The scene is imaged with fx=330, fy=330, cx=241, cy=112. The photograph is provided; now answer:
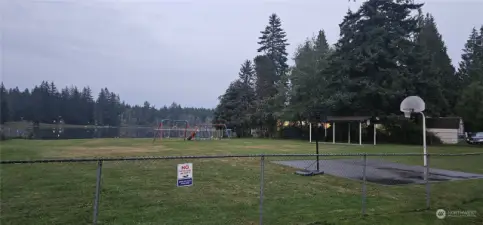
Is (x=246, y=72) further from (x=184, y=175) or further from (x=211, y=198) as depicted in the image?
(x=184, y=175)

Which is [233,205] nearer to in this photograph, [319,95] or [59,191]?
[59,191]

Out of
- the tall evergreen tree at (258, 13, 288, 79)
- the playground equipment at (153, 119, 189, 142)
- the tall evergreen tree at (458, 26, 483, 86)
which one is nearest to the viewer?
the playground equipment at (153, 119, 189, 142)

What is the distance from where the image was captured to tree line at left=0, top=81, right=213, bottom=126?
59431mm

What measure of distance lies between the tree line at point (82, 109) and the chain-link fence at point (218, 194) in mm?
37505

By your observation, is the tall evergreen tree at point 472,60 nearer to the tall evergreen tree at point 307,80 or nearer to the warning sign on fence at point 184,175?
the tall evergreen tree at point 307,80

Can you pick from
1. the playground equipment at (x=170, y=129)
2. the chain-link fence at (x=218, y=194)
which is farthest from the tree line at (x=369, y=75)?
the chain-link fence at (x=218, y=194)

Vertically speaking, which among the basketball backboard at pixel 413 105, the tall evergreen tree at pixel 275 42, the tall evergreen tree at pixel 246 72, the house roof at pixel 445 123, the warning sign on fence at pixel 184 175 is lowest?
the warning sign on fence at pixel 184 175

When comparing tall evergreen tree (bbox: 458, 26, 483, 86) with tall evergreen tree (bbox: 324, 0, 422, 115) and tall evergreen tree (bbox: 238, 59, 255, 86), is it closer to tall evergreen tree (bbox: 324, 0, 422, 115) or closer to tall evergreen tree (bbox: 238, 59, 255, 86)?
tall evergreen tree (bbox: 324, 0, 422, 115)

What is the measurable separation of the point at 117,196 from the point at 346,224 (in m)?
4.39

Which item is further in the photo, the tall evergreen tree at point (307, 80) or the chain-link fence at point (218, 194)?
the tall evergreen tree at point (307, 80)

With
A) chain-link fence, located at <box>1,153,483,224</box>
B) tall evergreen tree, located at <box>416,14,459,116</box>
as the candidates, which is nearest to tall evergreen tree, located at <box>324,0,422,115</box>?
tall evergreen tree, located at <box>416,14,459,116</box>

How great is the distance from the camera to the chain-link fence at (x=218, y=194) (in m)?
5.35

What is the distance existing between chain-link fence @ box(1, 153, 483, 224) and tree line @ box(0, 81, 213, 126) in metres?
37.5

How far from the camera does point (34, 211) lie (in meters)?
5.33
